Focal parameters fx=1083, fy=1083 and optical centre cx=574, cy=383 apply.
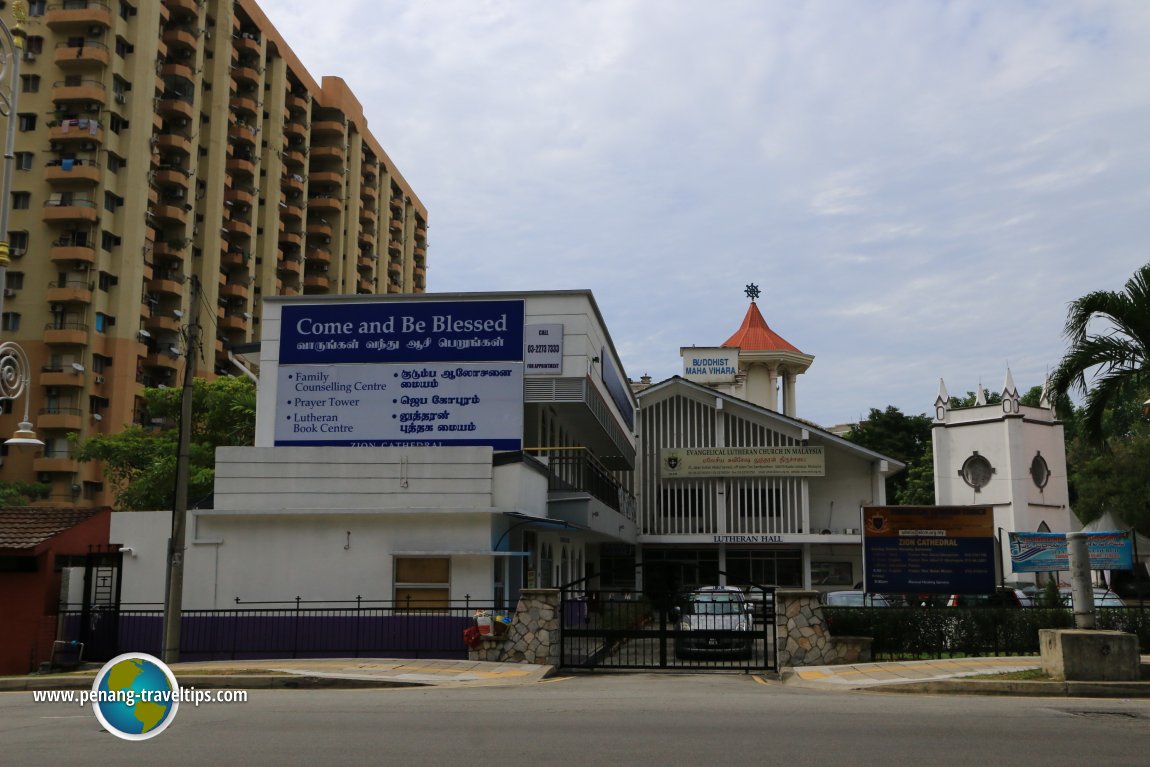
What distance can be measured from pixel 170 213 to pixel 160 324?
7.12 meters

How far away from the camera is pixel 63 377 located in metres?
60.8

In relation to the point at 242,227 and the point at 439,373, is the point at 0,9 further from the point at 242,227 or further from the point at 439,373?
the point at 439,373

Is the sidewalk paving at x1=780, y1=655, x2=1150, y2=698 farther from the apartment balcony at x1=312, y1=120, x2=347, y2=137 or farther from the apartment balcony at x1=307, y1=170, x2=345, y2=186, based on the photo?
the apartment balcony at x1=312, y1=120, x2=347, y2=137

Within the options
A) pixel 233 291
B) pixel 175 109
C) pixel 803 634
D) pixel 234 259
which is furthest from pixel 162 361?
pixel 803 634

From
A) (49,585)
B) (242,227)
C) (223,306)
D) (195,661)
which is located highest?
(242,227)

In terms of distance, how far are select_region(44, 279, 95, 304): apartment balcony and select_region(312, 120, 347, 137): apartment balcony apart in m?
33.0

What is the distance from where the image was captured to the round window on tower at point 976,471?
2116 inches

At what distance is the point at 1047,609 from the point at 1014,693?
6.35m

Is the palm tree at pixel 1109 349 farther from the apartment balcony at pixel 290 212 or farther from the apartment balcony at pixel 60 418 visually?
the apartment balcony at pixel 290 212

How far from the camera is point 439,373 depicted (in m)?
28.5

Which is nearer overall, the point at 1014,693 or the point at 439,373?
the point at 1014,693

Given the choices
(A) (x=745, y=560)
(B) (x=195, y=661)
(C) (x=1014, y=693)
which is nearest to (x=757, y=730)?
(C) (x=1014, y=693)

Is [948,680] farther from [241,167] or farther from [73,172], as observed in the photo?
[241,167]

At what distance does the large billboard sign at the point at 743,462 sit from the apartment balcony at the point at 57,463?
33507mm
